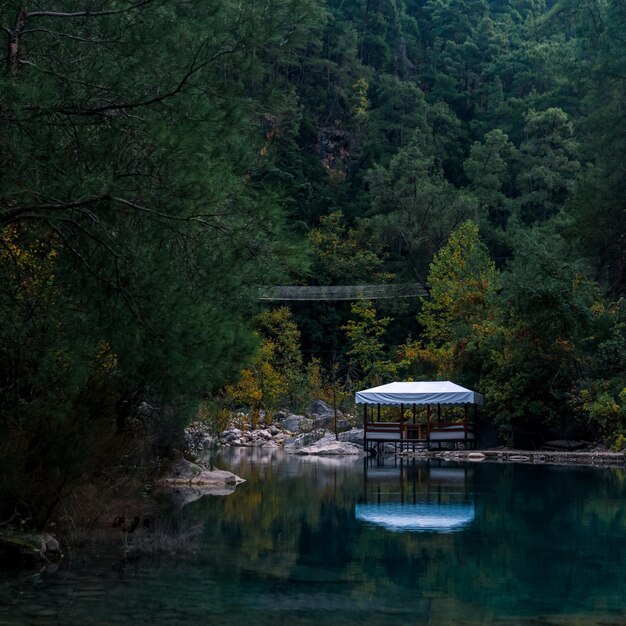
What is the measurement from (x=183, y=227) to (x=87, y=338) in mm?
1135

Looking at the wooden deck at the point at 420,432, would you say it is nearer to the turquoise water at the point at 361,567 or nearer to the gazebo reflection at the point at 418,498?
the gazebo reflection at the point at 418,498

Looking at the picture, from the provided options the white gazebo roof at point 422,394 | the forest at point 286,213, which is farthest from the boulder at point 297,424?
the white gazebo roof at point 422,394

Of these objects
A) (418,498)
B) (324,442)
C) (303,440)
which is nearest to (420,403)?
(324,442)

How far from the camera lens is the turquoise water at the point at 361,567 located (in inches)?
239

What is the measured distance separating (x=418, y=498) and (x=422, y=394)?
30.6 feet

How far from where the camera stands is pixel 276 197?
7520 mm

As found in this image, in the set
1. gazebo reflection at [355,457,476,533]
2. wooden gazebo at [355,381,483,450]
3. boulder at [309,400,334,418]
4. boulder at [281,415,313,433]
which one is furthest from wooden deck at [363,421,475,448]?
boulder at [309,400,334,418]

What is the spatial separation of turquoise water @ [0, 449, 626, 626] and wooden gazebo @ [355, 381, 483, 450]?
322 inches

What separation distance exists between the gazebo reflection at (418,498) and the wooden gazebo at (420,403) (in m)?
2.97

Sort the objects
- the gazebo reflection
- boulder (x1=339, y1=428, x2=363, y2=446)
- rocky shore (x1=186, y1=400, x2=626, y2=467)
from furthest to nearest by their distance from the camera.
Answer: boulder (x1=339, y1=428, x2=363, y2=446)
rocky shore (x1=186, y1=400, x2=626, y2=467)
the gazebo reflection

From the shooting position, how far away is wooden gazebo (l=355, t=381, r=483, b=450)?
22.4 meters

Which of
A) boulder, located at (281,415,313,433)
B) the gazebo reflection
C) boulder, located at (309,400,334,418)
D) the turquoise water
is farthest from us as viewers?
boulder, located at (309,400,334,418)

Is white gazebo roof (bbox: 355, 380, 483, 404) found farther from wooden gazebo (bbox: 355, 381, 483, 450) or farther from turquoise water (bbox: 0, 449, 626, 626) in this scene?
turquoise water (bbox: 0, 449, 626, 626)

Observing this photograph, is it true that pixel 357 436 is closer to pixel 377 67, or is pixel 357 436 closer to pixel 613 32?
pixel 613 32
